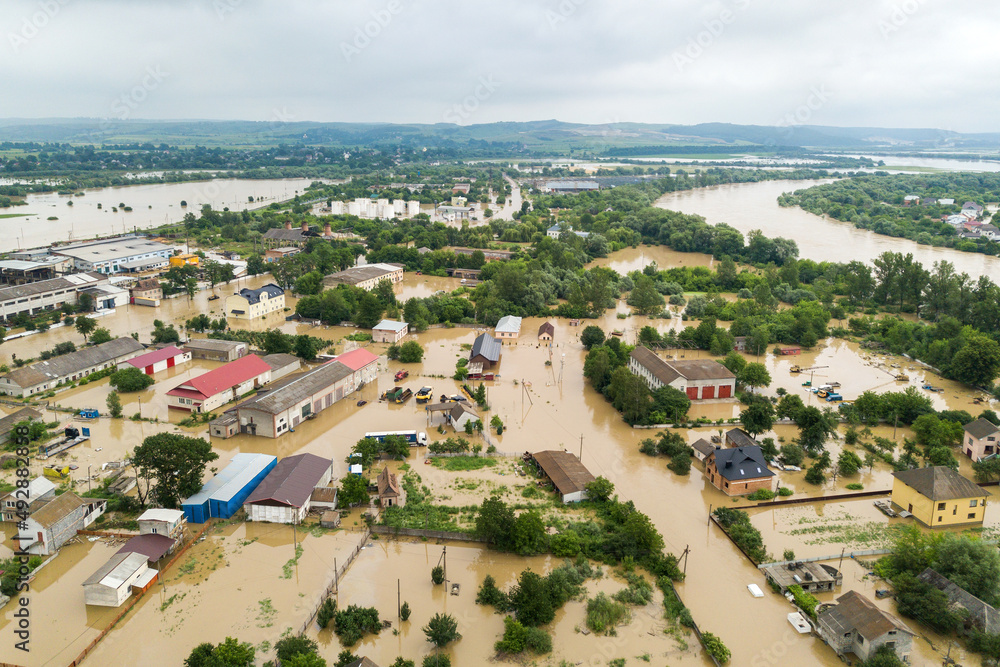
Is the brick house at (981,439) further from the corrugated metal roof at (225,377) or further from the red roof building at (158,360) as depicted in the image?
the red roof building at (158,360)

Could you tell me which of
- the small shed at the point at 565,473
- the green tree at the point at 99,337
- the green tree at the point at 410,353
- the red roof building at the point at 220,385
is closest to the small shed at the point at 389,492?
the small shed at the point at 565,473

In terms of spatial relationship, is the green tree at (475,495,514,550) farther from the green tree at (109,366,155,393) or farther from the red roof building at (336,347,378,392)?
the green tree at (109,366,155,393)

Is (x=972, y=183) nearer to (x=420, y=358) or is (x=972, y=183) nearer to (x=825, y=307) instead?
(x=825, y=307)

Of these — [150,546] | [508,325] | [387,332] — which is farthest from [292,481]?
[508,325]

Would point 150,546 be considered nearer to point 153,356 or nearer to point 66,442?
point 66,442

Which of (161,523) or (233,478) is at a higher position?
(161,523)

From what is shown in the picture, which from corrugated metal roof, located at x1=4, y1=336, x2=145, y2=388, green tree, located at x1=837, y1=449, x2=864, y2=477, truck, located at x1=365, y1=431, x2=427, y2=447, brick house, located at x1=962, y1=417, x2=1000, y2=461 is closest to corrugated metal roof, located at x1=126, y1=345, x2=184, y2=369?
corrugated metal roof, located at x1=4, y1=336, x2=145, y2=388
